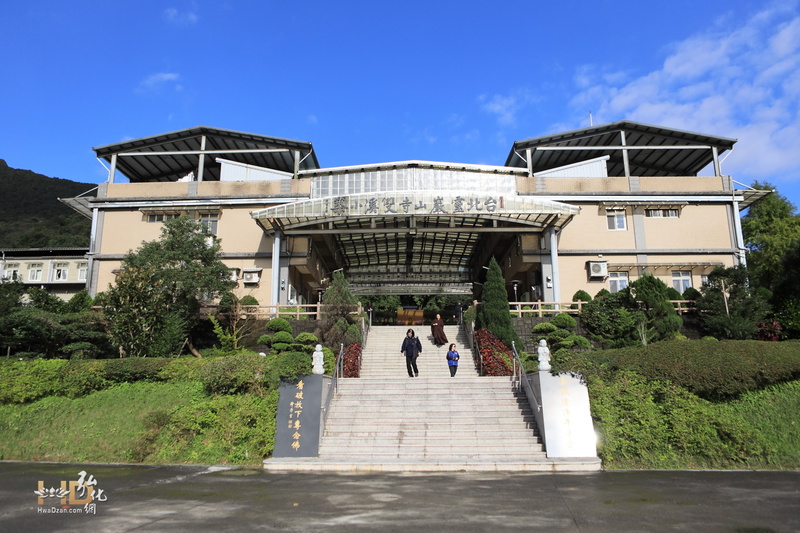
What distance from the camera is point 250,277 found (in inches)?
947

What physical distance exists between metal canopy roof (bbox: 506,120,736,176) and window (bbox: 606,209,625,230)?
284cm

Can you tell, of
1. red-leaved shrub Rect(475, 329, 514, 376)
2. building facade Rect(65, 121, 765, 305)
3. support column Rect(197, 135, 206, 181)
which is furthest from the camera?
support column Rect(197, 135, 206, 181)

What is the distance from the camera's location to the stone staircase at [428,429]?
33.2ft

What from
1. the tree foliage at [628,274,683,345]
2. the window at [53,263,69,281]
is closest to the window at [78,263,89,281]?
the window at [53,263,69,281]

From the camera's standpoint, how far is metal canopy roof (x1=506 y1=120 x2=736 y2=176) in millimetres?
25438

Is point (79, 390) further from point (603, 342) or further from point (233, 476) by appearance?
point (603, 342)

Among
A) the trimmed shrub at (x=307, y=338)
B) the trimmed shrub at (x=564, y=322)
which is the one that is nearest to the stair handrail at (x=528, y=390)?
the trimmed shrub at (x=564, y=322)

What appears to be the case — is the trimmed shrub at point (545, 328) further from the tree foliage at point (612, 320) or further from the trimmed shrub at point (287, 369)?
the trimmed shrub at point (287, 369)

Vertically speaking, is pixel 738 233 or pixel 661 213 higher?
pixel 661 213

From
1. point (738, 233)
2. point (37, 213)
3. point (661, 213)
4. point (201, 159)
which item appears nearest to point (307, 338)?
point (201, 159)

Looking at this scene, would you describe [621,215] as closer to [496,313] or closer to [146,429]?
[496,313]

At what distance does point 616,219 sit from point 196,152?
18.7 metres

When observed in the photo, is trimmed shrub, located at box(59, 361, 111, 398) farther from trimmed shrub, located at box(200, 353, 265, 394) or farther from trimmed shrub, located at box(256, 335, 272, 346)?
trimmed shrub, located at box(256, 335, 272, 346)

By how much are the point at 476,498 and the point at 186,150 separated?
2484cm
